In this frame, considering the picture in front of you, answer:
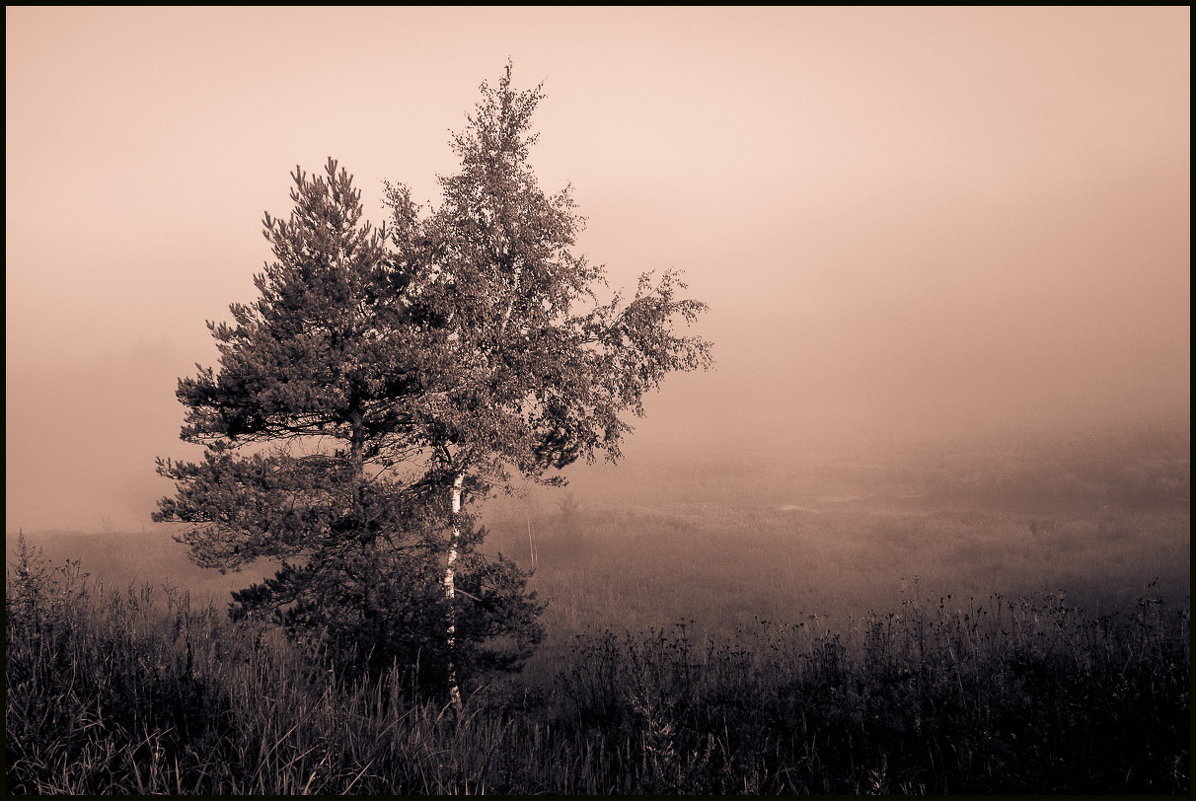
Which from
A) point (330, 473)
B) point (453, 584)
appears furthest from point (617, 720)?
point (330, 473)

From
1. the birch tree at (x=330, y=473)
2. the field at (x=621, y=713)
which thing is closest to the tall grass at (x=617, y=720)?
the field at (x=621, y=713)

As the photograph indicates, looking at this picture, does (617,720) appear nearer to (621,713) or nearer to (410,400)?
(621,713)

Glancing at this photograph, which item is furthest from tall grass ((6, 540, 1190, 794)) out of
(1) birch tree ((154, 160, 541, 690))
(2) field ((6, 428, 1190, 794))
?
(1) birch tree ((154, 160, 541, 690))

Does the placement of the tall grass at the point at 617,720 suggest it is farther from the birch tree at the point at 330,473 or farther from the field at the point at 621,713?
the birch tree at the point at 330,473

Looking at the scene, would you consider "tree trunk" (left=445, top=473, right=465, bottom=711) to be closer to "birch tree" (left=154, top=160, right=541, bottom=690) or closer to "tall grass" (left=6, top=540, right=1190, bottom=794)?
"birch tree" (left=154, top=160, right=541, bottom=690)

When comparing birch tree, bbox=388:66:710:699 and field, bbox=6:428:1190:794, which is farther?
birch tree, bbox=388:66:710:699

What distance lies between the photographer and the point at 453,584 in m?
13.3

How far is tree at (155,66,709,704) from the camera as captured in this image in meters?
11.6

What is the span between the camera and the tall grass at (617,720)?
444 cm

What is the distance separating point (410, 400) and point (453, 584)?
4.08 metres

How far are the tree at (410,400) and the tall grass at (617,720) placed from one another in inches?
82.0

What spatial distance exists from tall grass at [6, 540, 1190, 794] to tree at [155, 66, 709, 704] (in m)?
2.08

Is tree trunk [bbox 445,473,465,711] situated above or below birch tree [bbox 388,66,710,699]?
below

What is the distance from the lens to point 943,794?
5.77m
